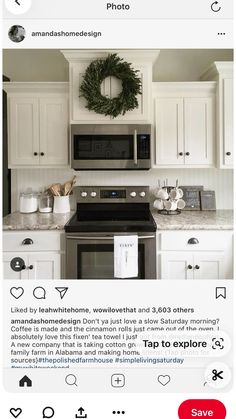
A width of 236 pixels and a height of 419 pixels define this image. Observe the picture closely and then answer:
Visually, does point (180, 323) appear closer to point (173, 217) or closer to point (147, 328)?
point (147, 328)

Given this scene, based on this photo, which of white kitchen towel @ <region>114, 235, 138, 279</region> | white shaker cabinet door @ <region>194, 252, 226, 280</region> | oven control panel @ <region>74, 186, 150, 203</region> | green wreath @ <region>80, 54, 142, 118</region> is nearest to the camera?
white kitchen towel @ <region>114, 235, 138, 279</region>

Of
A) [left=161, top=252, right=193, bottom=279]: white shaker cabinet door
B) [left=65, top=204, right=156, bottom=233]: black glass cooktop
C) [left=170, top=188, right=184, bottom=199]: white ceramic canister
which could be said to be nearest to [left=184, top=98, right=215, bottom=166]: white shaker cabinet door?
[left=170, top=188, right=184, bottom=199]: white ceramic canister

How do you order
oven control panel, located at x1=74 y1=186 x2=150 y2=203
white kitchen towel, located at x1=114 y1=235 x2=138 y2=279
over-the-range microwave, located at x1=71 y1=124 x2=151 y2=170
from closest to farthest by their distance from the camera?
white kitchen towel, located at x1=114 y1=235 x2=138 y2=279 < over-the-range microwave, located at x1=71 y1=124 x2=151 y2=170 < oven control panel, located at x1=74 y1=186 x2=150 y2=203

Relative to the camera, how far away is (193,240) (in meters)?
1.54

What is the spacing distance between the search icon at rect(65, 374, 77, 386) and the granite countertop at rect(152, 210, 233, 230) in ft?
3.31

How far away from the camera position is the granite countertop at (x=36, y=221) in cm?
154

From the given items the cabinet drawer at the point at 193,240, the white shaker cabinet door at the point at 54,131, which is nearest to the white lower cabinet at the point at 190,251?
the cabinet drawer at the point at 193,240

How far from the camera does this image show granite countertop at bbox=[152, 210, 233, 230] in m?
1.54

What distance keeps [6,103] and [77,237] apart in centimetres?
83

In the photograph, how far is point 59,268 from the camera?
1563 mm

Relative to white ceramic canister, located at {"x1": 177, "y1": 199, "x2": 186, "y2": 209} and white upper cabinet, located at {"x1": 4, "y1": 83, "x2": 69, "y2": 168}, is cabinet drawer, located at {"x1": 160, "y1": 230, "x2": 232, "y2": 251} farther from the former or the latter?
white upper cabinet, located at {"x1": 4, "y1": 83, "x2": 69, "y2": 168}
